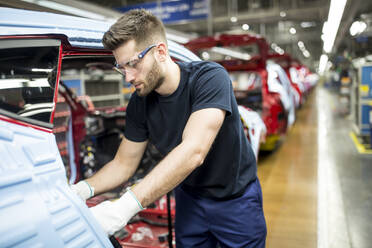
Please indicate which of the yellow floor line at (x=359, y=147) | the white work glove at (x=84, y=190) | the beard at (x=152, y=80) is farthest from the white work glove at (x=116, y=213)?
the yellow floor line at (x=359, y=147)

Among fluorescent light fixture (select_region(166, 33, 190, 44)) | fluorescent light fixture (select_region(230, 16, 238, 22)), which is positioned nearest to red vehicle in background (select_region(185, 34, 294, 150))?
fluorescent light fixture (select_region(166, 33, 190, 44))

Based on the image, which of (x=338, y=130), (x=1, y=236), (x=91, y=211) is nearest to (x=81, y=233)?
(x=91, y=211)

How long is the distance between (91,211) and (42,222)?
0.22 meters

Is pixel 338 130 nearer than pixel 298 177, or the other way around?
pixel 298 177

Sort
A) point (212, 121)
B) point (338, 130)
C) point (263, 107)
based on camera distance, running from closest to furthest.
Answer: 1. point (212, 121)
2. point (263, 107)
3. point (338, 130)

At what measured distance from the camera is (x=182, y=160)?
1.14 meters

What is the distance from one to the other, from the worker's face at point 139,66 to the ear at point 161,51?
2 cm

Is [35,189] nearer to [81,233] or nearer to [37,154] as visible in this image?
[37,154]

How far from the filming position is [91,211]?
1.07 meters

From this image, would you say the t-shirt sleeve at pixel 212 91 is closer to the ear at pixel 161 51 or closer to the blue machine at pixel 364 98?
the ear at pixel 161 51

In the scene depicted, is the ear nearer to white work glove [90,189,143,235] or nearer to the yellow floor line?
white work glove [90,189,143,235]

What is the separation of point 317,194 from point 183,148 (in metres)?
3.09

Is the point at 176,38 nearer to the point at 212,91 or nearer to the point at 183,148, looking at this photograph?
the point at 212,91

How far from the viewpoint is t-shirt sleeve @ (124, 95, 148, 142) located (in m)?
1.50
